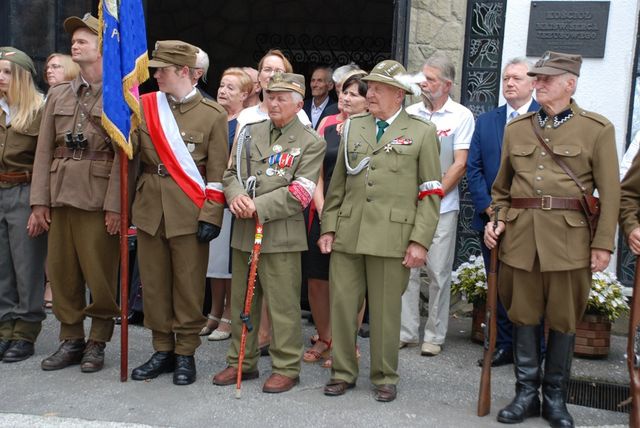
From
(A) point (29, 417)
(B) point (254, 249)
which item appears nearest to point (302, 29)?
(B) point (254, 249)

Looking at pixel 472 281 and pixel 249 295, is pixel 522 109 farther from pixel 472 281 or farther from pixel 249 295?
pixel 249 295

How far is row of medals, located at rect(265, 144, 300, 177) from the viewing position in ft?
16.1

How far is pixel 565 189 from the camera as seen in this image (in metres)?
4.46

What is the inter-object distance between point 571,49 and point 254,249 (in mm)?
3201

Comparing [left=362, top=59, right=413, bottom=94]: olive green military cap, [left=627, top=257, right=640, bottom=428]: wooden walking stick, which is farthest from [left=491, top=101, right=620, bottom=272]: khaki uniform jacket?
[left=362, top=59, right=413, bottom=94]: olive green military cap

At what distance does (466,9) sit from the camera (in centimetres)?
684

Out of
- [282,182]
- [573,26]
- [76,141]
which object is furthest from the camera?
[573,26]

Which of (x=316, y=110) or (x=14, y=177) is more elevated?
(x=316, y=110)

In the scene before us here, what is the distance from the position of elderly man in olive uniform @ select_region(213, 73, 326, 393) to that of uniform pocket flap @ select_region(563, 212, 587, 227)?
1435 millimetres

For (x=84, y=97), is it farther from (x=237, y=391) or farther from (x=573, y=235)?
(x=573, y=235)

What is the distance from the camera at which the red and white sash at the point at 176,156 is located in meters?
4.98

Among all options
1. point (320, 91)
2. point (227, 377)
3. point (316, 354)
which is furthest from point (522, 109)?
point (227, 377)

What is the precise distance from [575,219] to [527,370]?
2.86 feet

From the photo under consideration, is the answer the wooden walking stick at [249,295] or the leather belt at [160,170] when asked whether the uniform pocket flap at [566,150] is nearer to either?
the wooden walking stick at [249,295]
